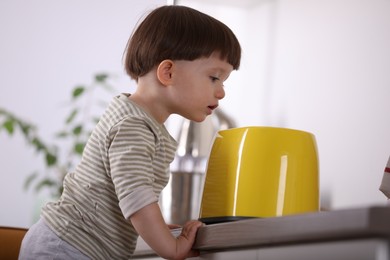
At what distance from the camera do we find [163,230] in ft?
3.69

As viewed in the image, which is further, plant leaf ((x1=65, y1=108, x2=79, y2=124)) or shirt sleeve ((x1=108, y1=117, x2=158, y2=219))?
plant leaf ((x1=65, y1=108, x2=79, y2=124))

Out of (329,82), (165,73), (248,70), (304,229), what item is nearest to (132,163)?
(165,73)

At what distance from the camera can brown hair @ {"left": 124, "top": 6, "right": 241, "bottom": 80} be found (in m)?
1.28

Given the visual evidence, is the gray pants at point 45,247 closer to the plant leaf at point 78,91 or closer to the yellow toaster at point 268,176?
the yellow toaster at point 268,176

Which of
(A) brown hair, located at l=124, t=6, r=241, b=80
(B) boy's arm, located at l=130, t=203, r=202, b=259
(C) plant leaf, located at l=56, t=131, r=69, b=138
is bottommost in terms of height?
(C) plant leaf, located at l=56, t=131, r=69, b=138

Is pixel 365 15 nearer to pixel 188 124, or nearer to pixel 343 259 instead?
pixel 188 124

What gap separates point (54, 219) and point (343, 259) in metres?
0.63

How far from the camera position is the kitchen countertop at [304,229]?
69 centimetres

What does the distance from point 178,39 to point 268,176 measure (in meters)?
0.29

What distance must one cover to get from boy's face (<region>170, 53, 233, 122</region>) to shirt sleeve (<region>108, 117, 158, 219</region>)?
0.38 feet

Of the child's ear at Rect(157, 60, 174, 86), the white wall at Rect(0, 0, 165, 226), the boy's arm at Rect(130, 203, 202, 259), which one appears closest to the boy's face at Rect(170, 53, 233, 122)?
the child's ear at Rect(157, 60, 174, 86)

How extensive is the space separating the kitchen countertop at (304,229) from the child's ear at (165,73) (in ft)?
1.09

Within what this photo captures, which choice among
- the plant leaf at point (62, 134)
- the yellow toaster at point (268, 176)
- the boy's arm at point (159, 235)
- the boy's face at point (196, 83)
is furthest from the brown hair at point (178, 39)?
the plant leaf at point (62, 134)

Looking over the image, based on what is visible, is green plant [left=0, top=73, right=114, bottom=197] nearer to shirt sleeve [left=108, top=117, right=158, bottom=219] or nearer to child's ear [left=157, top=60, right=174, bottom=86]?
child's ear [left=157, top=60, right=174, bottom=86]
